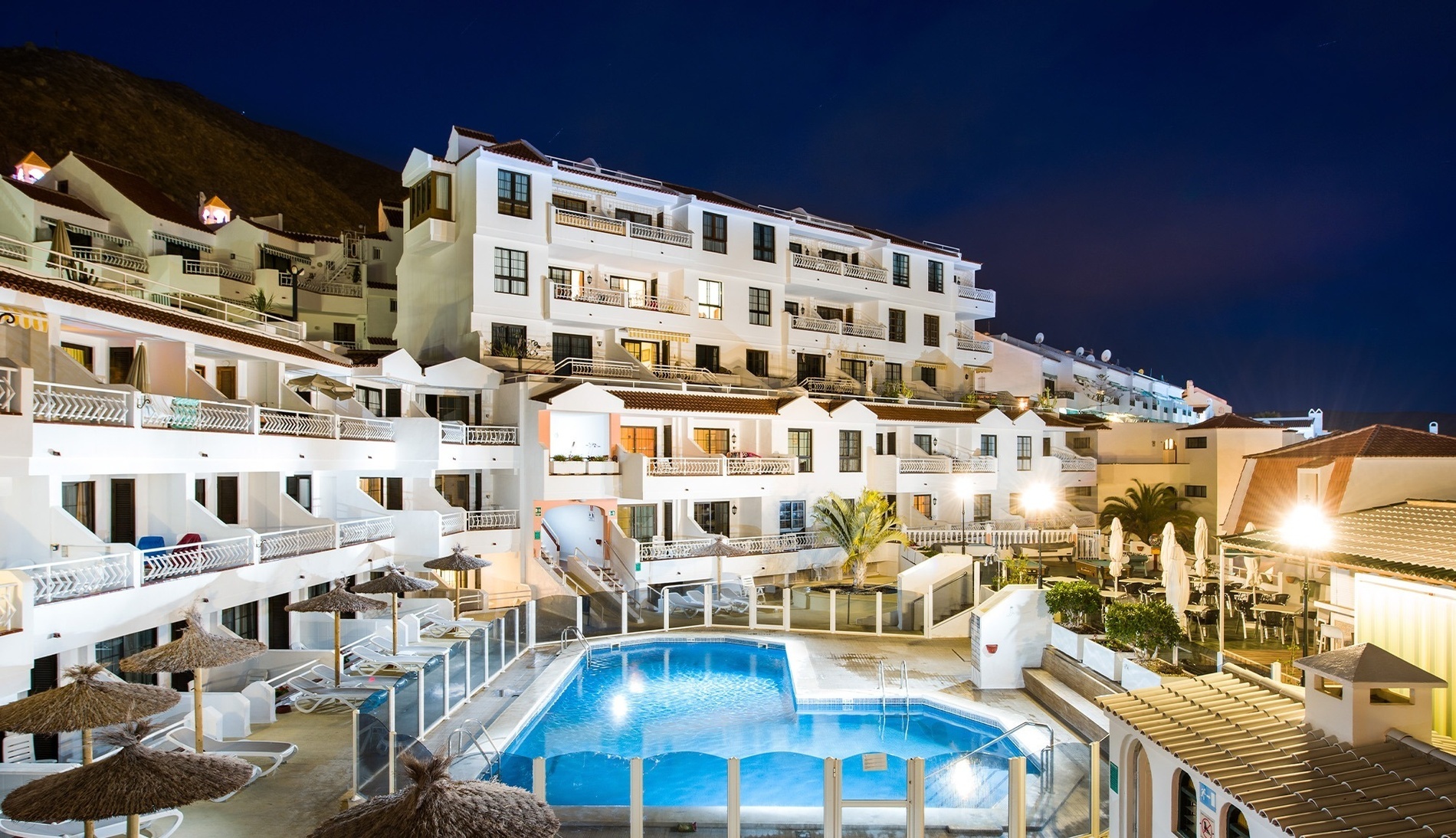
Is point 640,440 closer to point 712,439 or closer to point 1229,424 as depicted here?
point 712,439

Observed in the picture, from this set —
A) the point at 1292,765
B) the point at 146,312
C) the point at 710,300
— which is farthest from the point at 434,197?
the point at 1292,765

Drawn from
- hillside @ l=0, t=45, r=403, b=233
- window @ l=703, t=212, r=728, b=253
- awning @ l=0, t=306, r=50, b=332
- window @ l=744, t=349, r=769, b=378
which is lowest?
awning @ l=0, t=306, r=50, b=332

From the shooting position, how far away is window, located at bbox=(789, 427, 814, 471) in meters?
30.2

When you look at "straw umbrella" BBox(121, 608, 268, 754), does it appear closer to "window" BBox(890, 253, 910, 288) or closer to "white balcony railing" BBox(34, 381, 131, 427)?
"white balcony railing" BBox(34, 381, 131, 427)

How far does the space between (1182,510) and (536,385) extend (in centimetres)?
2618

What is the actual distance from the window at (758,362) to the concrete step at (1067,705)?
20.7 meters

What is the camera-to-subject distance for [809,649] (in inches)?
797

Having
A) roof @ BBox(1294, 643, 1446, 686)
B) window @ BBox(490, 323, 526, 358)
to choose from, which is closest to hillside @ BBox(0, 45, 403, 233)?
window @ BBox(490, 323, 526, 358)

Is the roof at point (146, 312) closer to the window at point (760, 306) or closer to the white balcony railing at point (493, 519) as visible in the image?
the white balcony railing at point (493, 519)

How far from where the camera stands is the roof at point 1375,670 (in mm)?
6535

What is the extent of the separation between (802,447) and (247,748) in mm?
20889

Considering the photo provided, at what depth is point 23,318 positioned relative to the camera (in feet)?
44.9

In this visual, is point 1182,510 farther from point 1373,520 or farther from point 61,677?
point 61,677

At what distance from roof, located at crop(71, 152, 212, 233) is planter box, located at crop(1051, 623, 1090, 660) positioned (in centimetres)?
3672
